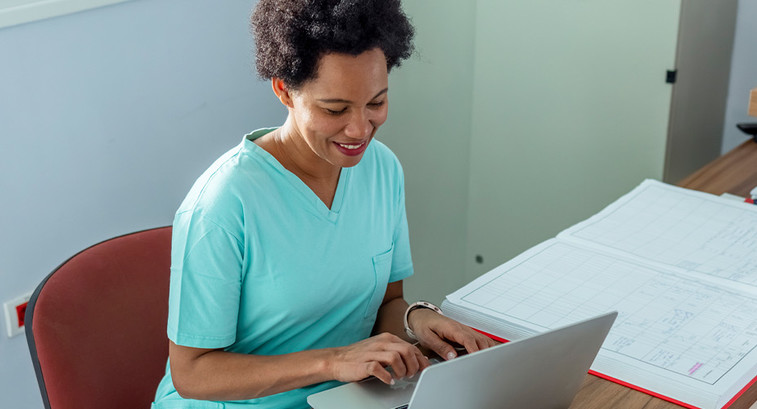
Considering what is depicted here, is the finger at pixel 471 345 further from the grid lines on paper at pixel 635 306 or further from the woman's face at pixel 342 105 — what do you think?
the woman's face at pixel 342 105

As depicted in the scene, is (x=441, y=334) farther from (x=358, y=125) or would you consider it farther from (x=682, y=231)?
(x=682, y=231)

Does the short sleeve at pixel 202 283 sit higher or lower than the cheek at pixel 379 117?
lower

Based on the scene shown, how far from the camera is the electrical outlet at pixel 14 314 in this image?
1.83 meters

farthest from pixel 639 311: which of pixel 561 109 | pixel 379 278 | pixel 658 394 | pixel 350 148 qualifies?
pixel 561 109

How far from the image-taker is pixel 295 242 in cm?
129

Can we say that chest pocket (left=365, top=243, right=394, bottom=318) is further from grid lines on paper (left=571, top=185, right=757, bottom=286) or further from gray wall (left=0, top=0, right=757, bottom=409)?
gray wall (left=0, top=0, right=757, bottom=409)

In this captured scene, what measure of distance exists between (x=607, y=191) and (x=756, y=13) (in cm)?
56

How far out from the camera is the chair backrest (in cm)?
128

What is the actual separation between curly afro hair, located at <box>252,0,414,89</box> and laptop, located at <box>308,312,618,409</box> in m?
0.42

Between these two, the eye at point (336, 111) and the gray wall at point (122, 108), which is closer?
the eye at point (336, 111)

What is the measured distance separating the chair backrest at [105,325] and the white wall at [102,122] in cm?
49

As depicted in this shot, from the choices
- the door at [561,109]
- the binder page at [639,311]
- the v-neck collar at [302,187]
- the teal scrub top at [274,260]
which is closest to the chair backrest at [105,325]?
the teal scrub top at [274,260]

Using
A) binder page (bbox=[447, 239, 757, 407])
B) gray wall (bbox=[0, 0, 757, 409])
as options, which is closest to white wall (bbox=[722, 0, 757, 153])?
gray wall (bbox=[0, 0, 757, 409])

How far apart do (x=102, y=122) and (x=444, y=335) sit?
99 cm
